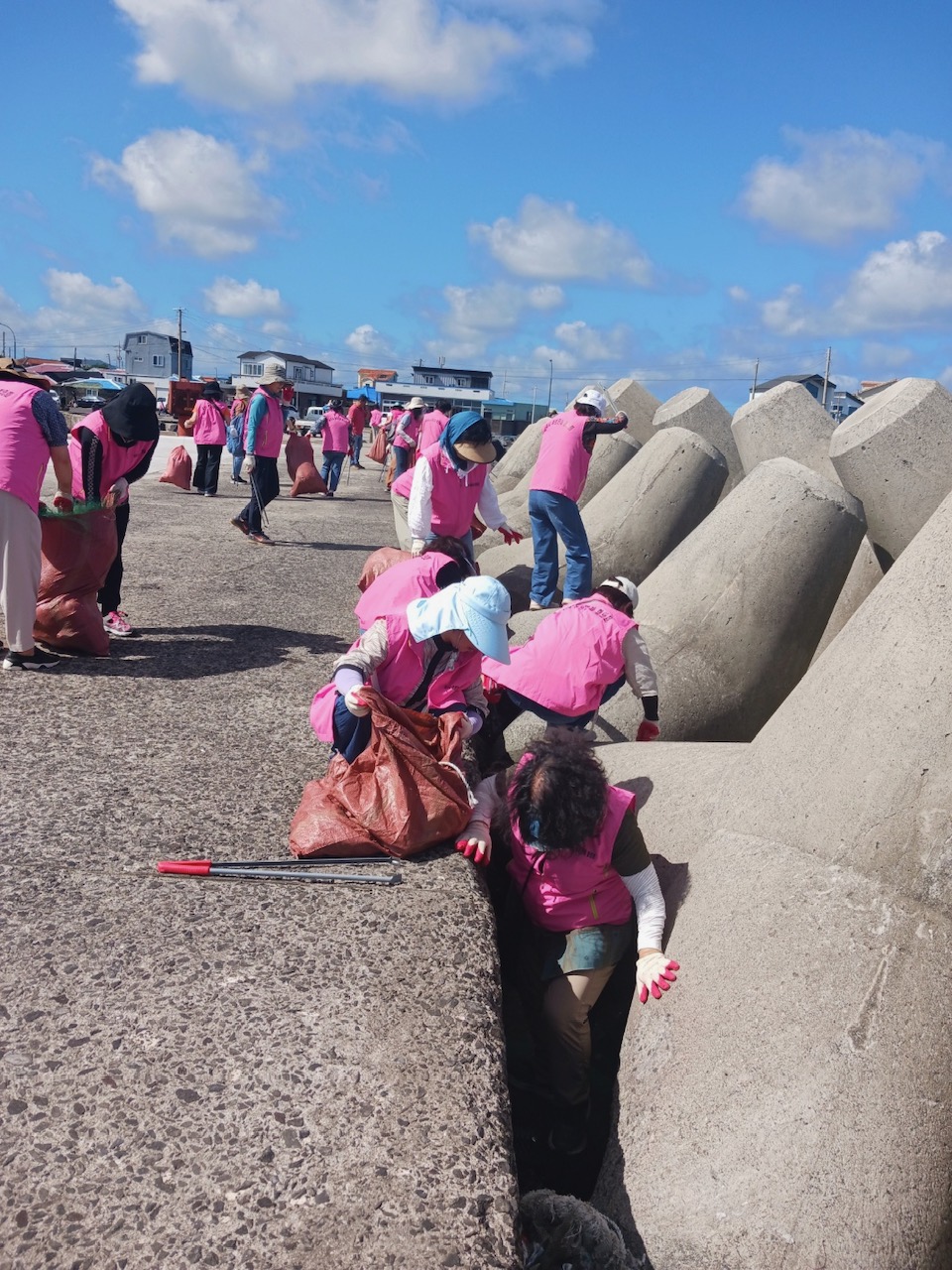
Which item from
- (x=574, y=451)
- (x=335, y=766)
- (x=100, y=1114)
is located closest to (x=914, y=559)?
(x=335, y=766)

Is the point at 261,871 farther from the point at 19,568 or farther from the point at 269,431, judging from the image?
the point at 269,431

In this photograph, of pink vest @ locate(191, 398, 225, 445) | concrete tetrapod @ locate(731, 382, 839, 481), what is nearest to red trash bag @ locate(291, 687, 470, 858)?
concrete tetrapod @ locate(731, 382, 839, 481)

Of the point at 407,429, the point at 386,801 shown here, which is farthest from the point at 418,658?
the point at 407,429

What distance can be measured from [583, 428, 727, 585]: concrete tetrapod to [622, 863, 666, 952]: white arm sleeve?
15.4ft

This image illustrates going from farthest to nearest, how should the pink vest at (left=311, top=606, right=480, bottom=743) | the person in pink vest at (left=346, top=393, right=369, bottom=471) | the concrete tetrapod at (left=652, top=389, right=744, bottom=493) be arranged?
1. the person in pink vest at (left=346, top=393, right=369, bottom=471)
2. the concrete tetrapod at (left=652, top=389, right=744, bottom=493)
3. the pink vest at (left=311, top=606, right=480, bottom=743)

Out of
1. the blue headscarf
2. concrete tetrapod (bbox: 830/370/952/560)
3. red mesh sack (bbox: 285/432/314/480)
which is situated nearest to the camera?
concrete tetrapod (bbox: 830/370/952/560)

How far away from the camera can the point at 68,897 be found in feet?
9.50

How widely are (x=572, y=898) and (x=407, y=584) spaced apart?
4.63ft

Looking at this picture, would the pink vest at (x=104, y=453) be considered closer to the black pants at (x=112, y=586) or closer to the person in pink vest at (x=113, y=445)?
the person in pink vest at (x=113, y=445)

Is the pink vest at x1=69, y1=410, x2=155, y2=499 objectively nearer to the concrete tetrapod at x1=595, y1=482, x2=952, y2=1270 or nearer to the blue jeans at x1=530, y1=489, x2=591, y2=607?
the blue jeans at x1=530, y1=489, x2=591, y2=607

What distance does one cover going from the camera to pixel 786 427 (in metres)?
8.19

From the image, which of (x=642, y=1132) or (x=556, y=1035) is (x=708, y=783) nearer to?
(x=556, y=1035)

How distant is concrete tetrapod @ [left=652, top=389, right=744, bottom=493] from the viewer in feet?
36.2

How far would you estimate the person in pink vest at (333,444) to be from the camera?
1616 centimetres
